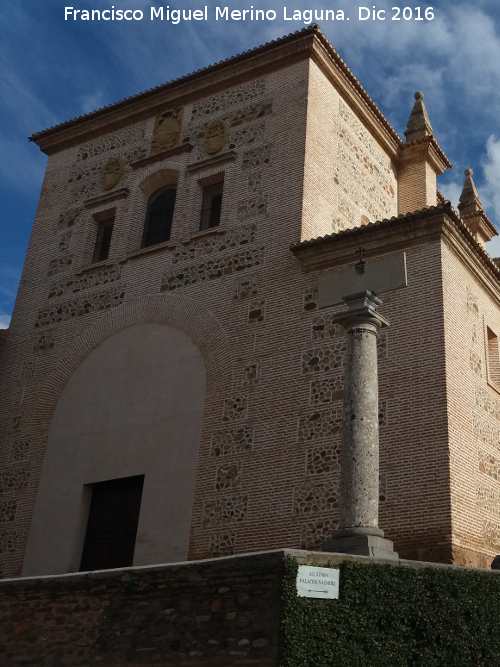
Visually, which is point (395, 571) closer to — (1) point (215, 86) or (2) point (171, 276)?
(2) point (171, 276)

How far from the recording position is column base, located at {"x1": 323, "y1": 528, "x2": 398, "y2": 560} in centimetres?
739

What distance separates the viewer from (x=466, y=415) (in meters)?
10.5

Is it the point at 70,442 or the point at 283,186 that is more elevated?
the point at 283,186

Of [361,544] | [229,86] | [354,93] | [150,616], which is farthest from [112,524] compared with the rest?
[354,93]

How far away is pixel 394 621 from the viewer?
23.1 ft

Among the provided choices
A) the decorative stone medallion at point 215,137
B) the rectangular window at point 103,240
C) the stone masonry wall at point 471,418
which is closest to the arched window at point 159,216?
the rectangular window at point 103,240

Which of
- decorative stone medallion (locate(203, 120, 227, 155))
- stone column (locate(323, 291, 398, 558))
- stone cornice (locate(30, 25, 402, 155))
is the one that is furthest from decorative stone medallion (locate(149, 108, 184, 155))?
stone column (locate(323, 291, 398, 558))

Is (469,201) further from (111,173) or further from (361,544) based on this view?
(361,544)

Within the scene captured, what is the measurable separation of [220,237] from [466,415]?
5.18 metres

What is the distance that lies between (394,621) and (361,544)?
0.74 metres

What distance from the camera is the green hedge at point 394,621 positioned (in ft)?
21.6

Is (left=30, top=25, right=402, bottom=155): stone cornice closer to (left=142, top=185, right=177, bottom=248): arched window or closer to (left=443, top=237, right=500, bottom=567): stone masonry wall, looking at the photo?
(left=142, top=185, right=177, bottom=248): arched window

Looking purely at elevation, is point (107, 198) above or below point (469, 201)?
below

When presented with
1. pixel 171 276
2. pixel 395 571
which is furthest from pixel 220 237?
pixel 395 571
